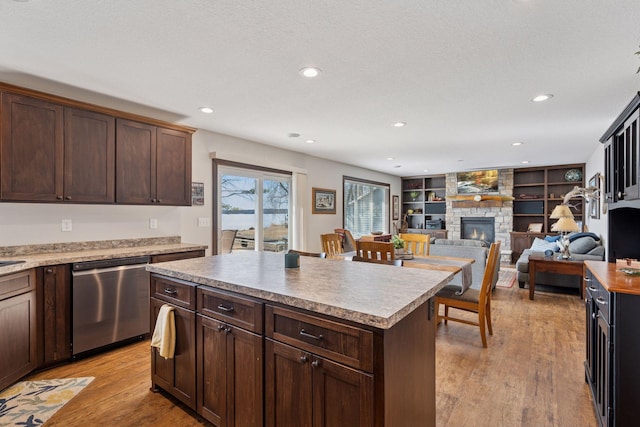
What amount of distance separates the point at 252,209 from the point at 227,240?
664 mm

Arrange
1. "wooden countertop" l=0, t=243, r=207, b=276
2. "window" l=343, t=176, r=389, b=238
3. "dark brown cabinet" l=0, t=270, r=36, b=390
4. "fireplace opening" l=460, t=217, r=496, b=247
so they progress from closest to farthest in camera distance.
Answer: "dark brown cabinet" l=0, t=270, r=36, b=390
"wooden countertop" l=0, t=243, r=207, b=276
"window" l=343, t=176, r=389, b=238
"fireplace opening" l=460, t=217, r=496, b=247

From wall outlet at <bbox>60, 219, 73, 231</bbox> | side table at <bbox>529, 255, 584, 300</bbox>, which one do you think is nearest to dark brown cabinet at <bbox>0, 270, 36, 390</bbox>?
wall outlet at <bbox>60, 219, 73, 231</bbox>

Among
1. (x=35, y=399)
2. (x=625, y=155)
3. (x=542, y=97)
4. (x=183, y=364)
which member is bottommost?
(x=35, y=399)

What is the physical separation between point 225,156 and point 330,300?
3567mm

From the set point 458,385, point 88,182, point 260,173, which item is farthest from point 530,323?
point 88,182

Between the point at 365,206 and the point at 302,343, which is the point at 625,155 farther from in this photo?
the point at 365,206

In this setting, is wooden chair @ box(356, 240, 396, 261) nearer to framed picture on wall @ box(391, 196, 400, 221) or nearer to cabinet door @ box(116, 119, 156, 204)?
cabinet door @ box(116, 119, 156, 204)

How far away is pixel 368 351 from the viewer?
1231 millimetres

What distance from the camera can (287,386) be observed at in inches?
58.8

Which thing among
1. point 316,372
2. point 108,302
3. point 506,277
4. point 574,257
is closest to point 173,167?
point 108,302

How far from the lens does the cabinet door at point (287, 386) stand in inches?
56.0

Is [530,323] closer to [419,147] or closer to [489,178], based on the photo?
[419,147]

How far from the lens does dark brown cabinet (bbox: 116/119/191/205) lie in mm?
3223

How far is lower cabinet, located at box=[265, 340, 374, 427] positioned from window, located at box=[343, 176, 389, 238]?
5795 millimetres
